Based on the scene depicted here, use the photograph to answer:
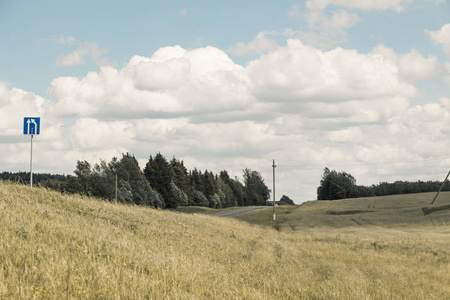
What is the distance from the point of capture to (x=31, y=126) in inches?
864

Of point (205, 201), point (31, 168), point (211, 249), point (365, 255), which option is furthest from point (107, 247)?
point (205, 201)

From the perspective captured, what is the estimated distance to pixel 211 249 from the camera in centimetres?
1803

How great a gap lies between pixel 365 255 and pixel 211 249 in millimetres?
9377

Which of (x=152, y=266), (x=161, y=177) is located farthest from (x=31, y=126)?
(x=161, y=177)

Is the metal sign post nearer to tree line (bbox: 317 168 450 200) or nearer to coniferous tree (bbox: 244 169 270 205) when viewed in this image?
tree line (bbox: 317 168 450 200)

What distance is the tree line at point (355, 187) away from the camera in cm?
13401

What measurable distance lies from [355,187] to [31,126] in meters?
129

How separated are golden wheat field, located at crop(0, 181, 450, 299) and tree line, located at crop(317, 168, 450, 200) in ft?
388

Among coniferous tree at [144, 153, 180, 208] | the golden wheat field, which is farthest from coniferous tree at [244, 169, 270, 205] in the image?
the golden wheat field

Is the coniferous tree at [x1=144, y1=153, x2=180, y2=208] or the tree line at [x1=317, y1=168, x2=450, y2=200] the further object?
the tree line at [x1=317, y1=168, x2=450, y2=200]

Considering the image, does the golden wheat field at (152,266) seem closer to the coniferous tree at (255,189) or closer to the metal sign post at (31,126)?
the metal sign post at (31,126)

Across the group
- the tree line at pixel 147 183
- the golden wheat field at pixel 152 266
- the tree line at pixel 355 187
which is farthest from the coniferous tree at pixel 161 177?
the golden wheat field at pixel 152 266

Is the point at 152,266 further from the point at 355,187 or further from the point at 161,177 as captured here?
the point at 355,187

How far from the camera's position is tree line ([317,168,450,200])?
134012mm
